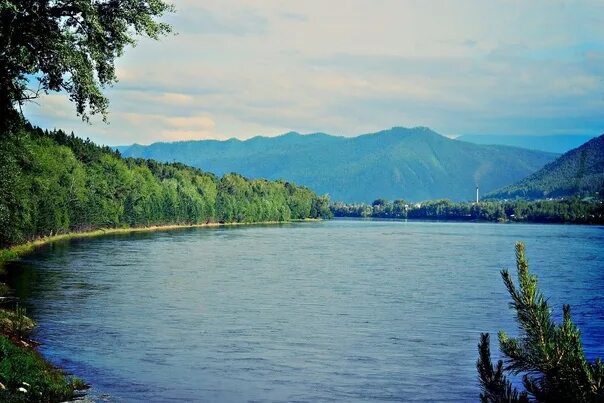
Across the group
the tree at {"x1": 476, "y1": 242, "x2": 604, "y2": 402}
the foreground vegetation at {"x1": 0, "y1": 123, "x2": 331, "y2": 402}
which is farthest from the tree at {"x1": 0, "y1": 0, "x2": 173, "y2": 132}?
the tree at {"x1": 476, "y1": 242, "x2": 604, "y2": 402}

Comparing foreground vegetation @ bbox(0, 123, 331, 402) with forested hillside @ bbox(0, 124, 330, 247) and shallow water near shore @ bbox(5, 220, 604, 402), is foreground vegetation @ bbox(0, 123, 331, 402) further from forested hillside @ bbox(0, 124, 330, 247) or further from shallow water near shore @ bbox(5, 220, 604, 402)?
shallow water near shore @ bbox(5, 220, 604, 402)

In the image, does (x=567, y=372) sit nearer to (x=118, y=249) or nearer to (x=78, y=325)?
(x=78, y=325)

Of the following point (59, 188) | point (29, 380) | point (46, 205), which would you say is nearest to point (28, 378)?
point (29, 380)

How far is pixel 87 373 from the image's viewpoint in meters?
32.9

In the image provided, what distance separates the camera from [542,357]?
367 inches

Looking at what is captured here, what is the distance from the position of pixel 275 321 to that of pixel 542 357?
135ft

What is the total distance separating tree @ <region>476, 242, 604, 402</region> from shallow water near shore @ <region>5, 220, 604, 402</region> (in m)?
20.9

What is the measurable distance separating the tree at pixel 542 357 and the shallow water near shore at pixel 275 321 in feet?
68.6

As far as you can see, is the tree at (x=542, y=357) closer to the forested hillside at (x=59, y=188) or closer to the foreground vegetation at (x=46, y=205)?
the foreground vegetation at (x=46, y=205)

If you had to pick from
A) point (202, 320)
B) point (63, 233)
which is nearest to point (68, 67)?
point (202, 320)

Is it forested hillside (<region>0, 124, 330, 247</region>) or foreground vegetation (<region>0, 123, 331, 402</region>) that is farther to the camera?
forested hillside (<region>0, 124, 330, 247</region>)

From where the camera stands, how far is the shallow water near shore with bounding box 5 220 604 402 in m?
32.6

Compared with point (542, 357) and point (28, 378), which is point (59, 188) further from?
point (542, 357)

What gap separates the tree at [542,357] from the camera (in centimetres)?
897
